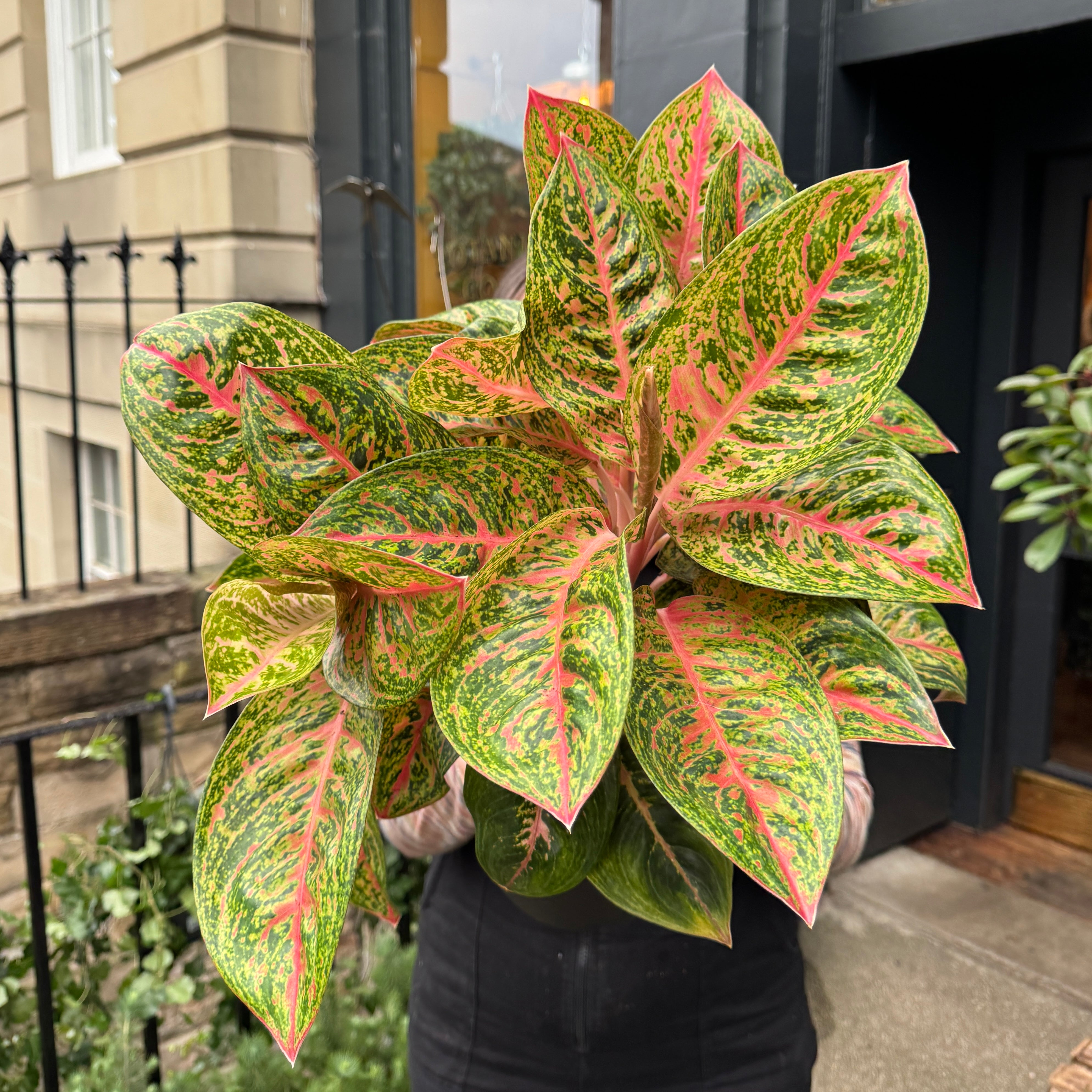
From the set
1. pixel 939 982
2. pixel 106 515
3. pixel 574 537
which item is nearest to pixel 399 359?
pixel 574 537

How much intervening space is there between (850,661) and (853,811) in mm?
798

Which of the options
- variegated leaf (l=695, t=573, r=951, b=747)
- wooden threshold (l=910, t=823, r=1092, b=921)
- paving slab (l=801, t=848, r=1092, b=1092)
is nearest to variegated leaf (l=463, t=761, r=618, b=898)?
variegated leaf (l=695, t=573, r=951, b=747)

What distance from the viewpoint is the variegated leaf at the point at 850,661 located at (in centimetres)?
61

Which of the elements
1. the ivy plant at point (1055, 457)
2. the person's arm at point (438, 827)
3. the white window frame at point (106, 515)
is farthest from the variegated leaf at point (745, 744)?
the white window frame at point (106, 515)

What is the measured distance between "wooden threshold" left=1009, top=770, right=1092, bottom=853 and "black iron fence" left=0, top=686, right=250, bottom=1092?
2.97 meters

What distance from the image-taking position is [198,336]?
0.60 meters

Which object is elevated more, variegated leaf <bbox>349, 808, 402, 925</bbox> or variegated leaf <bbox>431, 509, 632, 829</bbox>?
variegated leaf <bbox>431, 509, 632, 829</bbox>

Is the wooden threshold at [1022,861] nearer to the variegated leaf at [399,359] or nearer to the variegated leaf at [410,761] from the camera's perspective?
the variegated leaf at [410,761]

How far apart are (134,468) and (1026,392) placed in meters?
2.99

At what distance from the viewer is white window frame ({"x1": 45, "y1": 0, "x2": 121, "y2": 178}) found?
6.39m

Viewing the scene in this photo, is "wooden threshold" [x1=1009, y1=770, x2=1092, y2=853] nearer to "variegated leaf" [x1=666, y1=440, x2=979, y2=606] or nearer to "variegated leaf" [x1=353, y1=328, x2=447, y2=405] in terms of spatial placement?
"variegated leaf" [x1=666, y1=440, x2=979, y2=606]

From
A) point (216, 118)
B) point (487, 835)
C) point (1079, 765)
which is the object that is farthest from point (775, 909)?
point (216, 118)

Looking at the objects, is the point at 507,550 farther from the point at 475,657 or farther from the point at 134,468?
the point at 134,468

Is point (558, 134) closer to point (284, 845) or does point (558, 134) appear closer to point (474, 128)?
point (284, 845)
